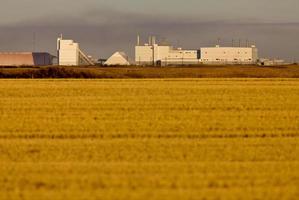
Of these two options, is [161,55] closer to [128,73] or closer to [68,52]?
[68,52]

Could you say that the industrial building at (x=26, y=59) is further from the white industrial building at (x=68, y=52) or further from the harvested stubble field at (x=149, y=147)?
the harvested stubble field at (x=149, y=147)

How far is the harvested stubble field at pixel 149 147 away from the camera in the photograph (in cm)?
1284

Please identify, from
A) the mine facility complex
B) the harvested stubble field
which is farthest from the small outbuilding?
the harvested stubble field

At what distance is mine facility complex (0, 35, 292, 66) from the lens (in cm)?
12850

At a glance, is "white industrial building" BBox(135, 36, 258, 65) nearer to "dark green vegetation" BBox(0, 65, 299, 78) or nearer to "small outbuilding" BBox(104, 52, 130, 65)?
"small outbuilding" BBox(104, 52, 130, 65)

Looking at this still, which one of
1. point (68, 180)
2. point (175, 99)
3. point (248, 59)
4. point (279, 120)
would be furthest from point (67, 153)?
point (248, 59)

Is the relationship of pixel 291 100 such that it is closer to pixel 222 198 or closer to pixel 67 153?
pixel 67 153

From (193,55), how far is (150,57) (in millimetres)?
11854

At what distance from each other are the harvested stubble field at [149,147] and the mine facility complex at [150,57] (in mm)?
91202

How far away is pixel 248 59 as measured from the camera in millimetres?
149500

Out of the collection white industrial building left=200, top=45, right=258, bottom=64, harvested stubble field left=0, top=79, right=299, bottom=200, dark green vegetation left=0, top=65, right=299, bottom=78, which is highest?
white industrial building left=200, top=45, right=258, bottom=64

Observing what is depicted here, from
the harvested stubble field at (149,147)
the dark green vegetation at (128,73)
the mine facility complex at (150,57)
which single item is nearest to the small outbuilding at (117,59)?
the mine facility complex at (150,57)

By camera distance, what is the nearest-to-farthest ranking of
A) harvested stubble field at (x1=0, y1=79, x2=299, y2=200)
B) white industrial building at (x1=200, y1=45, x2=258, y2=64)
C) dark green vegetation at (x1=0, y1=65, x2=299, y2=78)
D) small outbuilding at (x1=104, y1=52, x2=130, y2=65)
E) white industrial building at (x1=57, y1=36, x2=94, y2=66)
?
1. harvested stubble field at (x1=0, y1=79, x2=299, y2=200)
2. dark green vegetation at (x1=0, y1=65, x2=299, y2=78)
3. white industrial building at (x1=57, y1=36, x2=94, y2=66)
4. small outbuilding at (x1=104, y1=52, x2=130, y2=65)
5. white industrial building at (x1=200, y1=45, x2=258, y2=64)

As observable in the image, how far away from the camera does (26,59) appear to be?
440 feet
